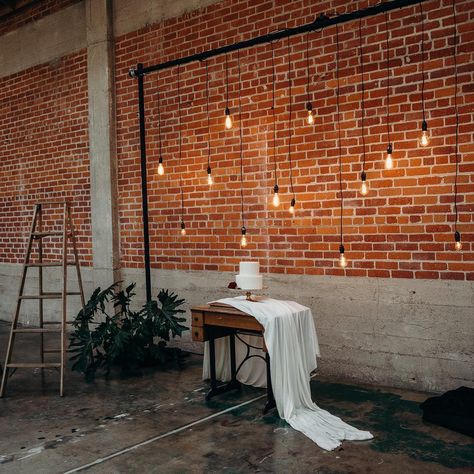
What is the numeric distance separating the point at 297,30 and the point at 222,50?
812 mm

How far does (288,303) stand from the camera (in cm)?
469

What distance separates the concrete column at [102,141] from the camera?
691cm

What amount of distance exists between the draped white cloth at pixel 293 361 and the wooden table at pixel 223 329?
0.08 metres

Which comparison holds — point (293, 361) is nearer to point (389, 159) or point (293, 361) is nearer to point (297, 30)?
point (389, 159)

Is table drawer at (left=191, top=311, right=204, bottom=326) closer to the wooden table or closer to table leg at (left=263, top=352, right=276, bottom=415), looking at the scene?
the wooden table

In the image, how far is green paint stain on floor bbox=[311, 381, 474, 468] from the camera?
354 cm

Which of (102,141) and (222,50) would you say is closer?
(222,50)

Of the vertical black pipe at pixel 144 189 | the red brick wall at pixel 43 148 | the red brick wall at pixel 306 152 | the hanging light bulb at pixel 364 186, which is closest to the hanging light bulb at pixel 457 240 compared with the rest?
the red brick wall at pixel 306 152

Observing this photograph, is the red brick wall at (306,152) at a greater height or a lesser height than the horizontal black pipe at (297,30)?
lesser

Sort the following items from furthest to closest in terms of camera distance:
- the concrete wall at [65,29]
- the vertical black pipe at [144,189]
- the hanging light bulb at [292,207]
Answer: the concrete wall at [65,29], the vertical black pipe at [144,189], the hanging light bulb at [292,207]

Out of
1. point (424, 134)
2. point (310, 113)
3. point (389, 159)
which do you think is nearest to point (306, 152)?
point (310, 113)

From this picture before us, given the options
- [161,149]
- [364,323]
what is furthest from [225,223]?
[364,323]

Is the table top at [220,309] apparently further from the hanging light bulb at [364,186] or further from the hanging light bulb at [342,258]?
→ the hanging light bulb at [364,186]

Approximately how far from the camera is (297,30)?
193 inches
